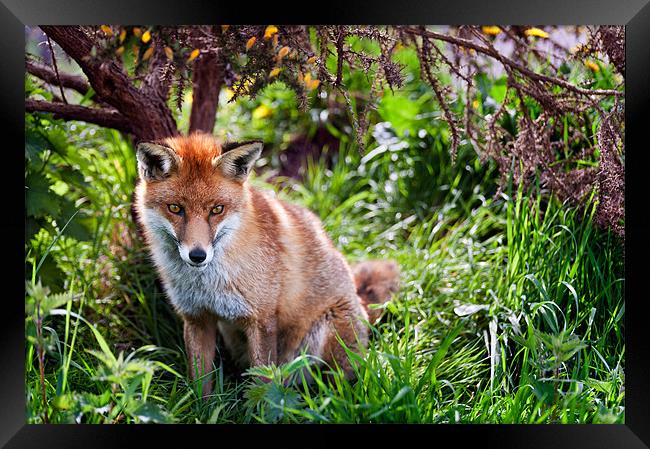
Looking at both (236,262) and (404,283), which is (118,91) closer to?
(236,262)

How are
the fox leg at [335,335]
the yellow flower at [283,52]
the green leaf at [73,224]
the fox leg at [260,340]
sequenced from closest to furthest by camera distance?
the yellow flower at [283,52]
the fox leg at [260,340]
the fox leg at [335,335]
the green leaf at [73,224]

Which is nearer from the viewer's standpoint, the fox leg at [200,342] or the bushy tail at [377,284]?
the fox leg at [200,342]

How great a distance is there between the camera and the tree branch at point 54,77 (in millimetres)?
3956

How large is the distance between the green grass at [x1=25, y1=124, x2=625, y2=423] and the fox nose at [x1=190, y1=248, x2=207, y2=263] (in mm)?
529

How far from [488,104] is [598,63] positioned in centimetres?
100

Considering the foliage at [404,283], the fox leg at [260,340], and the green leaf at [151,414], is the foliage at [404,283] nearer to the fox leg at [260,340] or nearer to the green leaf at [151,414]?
the green leaf at [151,414]

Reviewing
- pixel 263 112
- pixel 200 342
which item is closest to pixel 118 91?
pixel 200 342

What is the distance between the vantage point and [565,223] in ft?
12.7

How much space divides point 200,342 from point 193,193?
3.08 ft

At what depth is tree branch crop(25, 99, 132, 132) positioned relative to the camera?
12.9 feet

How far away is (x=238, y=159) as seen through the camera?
3.31 m
